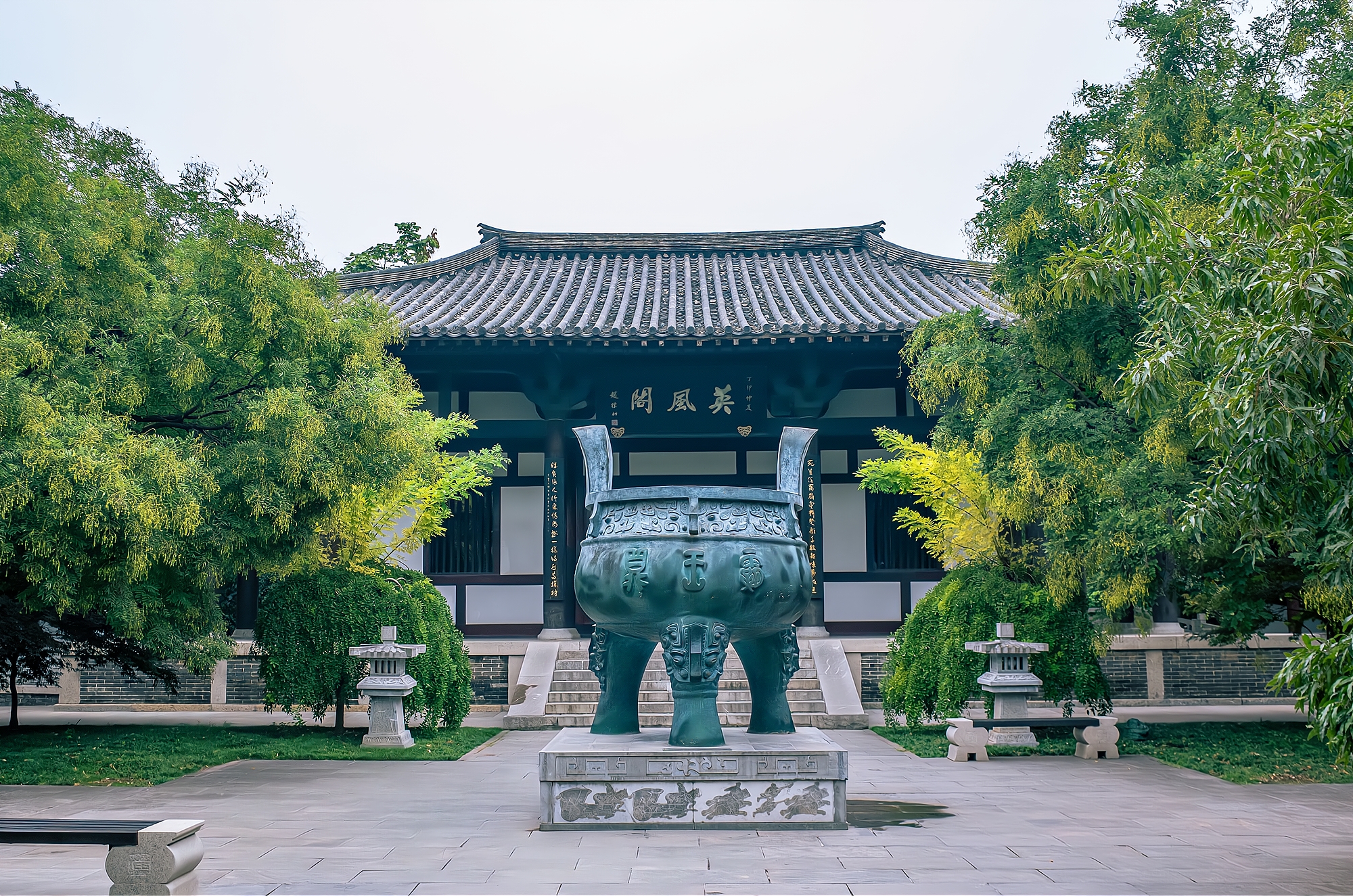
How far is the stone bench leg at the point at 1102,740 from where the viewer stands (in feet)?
31.7

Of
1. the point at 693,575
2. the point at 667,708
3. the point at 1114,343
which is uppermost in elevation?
the point at 1114,343

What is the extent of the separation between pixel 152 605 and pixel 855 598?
9.68 meters

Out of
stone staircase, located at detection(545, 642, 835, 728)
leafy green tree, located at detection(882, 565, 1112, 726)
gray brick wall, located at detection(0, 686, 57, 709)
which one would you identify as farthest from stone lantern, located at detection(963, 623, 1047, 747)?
gray brick wall, located at detection(0, 686, 57, 709)

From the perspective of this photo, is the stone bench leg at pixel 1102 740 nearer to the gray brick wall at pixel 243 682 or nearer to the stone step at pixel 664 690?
the stone step at pixel 664 690

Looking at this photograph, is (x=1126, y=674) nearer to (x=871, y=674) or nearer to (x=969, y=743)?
(x=871, y=674)

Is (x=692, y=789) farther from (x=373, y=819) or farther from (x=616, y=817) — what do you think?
(x=373, y=819)

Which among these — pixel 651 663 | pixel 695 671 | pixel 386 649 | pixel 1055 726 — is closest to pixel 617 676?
pixel 695 671

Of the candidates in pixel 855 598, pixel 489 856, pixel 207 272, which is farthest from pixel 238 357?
pixel 855 598

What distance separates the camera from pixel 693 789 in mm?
6219

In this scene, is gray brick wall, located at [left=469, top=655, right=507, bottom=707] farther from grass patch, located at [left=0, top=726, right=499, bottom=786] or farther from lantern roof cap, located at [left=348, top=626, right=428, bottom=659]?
lantern roof cap, located at [left=348, top=626, right=428, bottom=659]

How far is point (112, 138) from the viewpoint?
8766 mm

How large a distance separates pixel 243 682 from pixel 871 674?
8036mm

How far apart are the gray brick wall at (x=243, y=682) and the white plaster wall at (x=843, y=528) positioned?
7769mm

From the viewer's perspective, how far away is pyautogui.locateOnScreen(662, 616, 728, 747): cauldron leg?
6352 mm
